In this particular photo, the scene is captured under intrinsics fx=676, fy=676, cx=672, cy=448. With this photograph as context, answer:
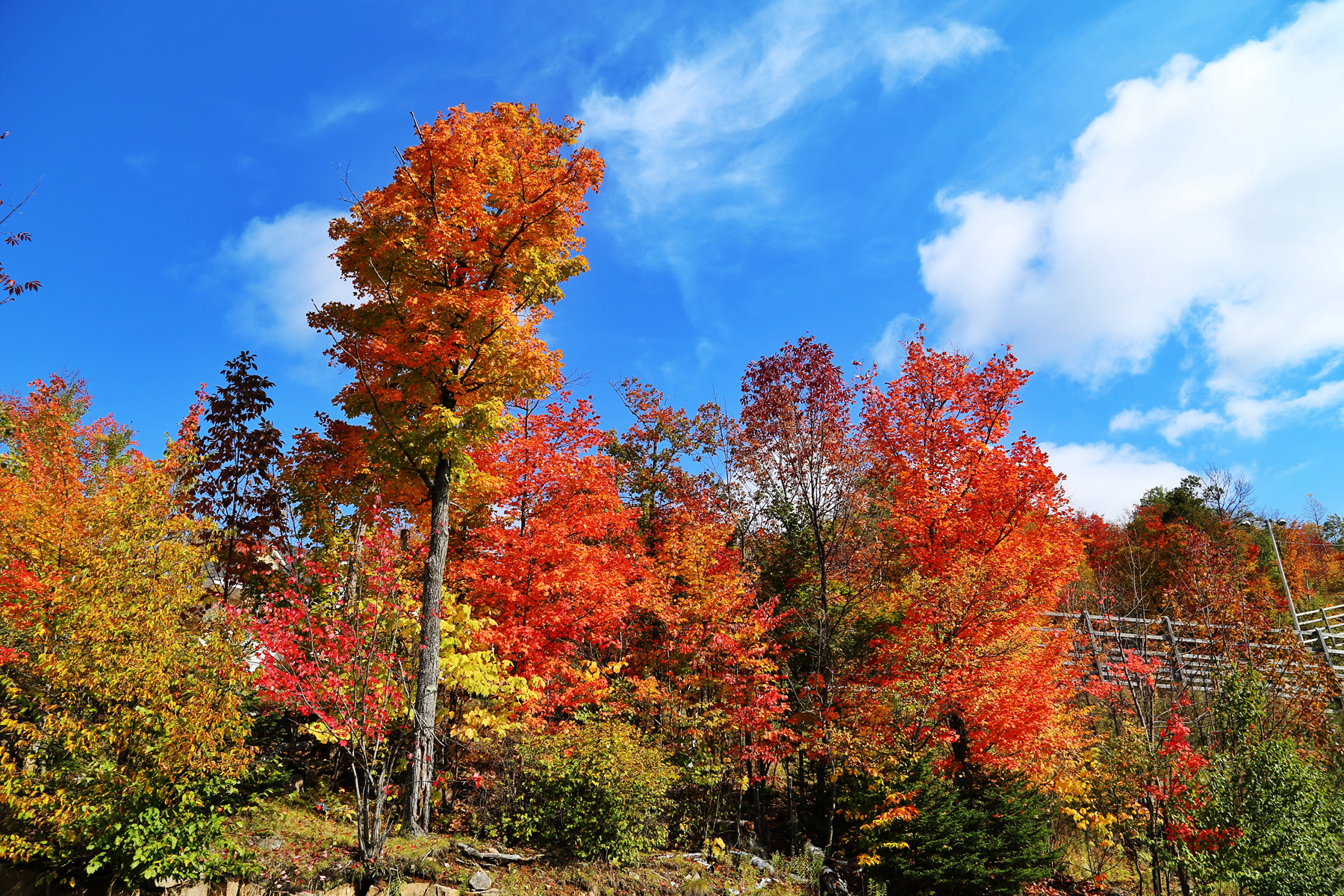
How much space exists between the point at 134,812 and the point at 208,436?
Answer: 32.0 feet

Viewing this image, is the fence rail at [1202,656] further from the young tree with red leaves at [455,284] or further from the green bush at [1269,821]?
the young tree with red leaves at [455,284]

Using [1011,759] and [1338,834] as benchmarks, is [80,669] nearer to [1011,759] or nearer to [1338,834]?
[1011,759]

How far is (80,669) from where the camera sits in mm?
8977

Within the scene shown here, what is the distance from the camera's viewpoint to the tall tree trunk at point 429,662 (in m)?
12.1

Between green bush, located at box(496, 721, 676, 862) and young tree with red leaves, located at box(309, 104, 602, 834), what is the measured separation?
2.55 meters

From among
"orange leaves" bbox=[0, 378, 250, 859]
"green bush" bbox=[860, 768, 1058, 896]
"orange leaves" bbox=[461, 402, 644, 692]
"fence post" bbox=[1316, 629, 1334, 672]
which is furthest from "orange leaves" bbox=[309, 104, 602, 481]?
"fence post" bbox=[1316, 629, 1334, 672]

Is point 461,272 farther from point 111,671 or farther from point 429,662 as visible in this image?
point 111,671

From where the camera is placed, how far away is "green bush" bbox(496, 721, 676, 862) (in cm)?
1207

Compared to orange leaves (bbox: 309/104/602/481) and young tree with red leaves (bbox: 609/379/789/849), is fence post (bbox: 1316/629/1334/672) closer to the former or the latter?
young tree with red leaves (bbox: 609/379/789/849)

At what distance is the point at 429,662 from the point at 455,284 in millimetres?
7690

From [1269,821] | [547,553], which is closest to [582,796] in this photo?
[547,553]

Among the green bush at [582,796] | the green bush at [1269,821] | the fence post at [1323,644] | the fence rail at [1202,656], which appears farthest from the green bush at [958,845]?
the fence post at [1323,644]

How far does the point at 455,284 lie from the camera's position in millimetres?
14367

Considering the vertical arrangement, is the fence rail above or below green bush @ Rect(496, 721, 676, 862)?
above
